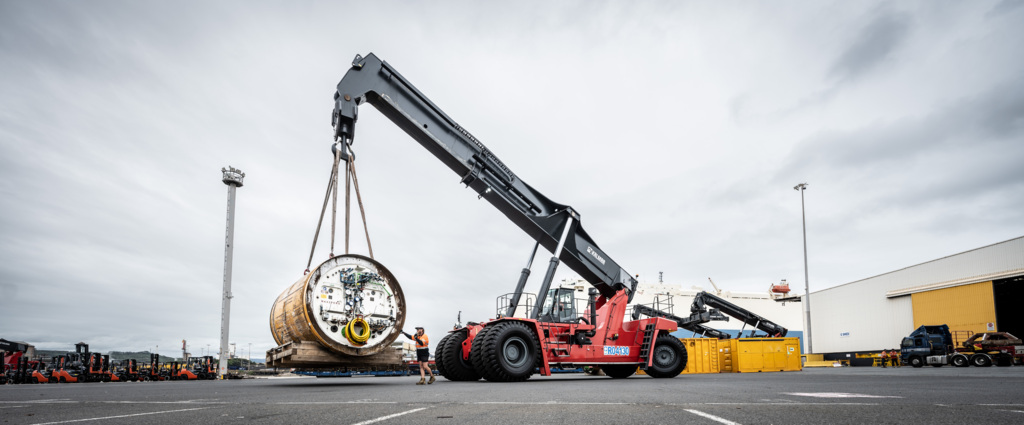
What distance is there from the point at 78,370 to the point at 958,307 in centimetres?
4566

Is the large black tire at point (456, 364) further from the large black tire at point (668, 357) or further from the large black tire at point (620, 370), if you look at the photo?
the large black tire at point (668, 357)

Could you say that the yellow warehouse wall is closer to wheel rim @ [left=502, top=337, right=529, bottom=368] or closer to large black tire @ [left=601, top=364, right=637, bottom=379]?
large black tire @ [left=601, top=364, right=637, bottom=379]

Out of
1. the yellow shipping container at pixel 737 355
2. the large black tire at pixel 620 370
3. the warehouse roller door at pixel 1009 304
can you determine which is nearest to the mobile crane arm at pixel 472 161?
the large black tire at pixel 620 370

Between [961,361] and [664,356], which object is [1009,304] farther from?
[664,356]

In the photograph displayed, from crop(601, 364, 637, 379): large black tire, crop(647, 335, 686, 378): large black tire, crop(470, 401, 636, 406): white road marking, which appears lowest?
crop(601, 364, 637, 379): large black tire

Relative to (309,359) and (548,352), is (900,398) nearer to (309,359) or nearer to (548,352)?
(548,352)

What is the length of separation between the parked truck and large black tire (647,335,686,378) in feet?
59.6

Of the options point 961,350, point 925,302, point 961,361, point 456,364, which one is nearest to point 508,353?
point 456,364

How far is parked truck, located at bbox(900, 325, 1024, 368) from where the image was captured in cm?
2743

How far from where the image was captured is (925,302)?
37.4m

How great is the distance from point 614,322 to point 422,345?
19.6ft

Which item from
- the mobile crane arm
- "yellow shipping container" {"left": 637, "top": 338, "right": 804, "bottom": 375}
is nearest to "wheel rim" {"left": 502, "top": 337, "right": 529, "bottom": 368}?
the mobile crane arm

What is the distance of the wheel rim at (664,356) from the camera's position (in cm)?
1838

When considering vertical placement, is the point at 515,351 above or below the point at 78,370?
above
